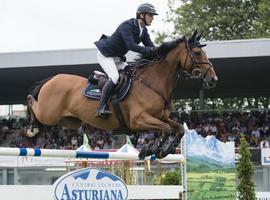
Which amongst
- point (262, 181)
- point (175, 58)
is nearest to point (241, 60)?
point (262, 181)

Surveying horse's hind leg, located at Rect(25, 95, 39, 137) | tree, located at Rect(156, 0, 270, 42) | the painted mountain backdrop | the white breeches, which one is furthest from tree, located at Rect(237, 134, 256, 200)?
tree, located at Rect(156, 0, 270, 42)

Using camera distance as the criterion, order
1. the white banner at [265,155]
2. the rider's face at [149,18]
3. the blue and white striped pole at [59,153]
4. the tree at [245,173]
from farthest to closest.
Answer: the white banner at [265,155], the tree at [245,173], the rider's face at [149,18], the blue and white striped pole at [59,153]

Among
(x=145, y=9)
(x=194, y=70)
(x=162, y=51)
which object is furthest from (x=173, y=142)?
(x=145, y=9)

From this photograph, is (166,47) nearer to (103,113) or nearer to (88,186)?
(103,113)

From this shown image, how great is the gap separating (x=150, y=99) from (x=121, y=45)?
0.81 metres

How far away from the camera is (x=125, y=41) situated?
23.1ft

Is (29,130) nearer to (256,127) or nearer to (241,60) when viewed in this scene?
(241,60)

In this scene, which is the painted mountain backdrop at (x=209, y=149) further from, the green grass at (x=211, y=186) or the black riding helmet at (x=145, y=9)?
the black riding helmet at (x=145, y=9)

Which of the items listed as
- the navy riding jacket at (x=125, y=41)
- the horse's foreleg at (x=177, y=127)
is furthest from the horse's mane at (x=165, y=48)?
the horse's foreleg at (x=177, y=127)

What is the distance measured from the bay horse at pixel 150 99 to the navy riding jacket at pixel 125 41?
266mm

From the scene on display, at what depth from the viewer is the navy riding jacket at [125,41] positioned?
7.06 meters

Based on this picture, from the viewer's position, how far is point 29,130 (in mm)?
7793

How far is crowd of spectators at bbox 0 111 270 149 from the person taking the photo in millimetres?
21141

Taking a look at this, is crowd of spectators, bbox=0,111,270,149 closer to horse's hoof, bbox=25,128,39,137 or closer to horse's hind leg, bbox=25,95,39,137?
horse's hind leg, bbox=25,95,39,137
